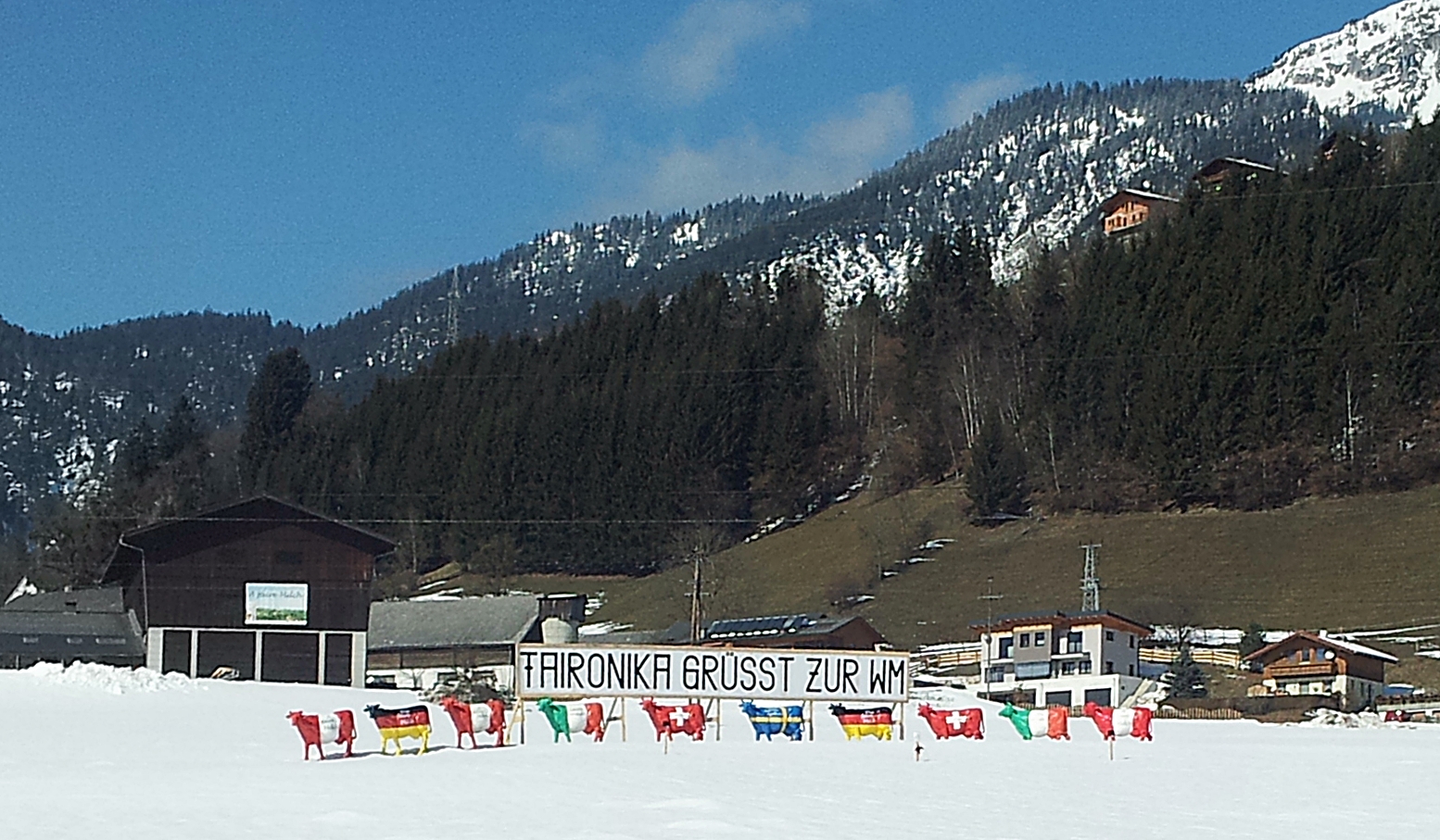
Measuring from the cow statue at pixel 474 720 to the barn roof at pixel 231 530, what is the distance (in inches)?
1267

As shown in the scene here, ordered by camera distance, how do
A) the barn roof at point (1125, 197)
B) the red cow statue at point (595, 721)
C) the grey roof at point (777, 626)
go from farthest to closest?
the barn roof at point (1125, 197), the grey roof at point (777, 626), the red cow statue at point (595, 721)

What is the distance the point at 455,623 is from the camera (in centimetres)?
7569

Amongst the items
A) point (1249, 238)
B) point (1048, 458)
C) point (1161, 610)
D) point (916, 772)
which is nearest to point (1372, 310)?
point (1249, 238)

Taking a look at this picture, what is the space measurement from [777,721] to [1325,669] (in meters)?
35.6

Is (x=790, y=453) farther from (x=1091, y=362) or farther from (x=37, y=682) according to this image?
(x=37, y=682)

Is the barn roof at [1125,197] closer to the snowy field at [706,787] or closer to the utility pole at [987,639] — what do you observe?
the utility pole at [987,639]

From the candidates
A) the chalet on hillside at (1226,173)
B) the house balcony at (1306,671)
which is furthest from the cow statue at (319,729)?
the chalet on hillside at (1226,173)

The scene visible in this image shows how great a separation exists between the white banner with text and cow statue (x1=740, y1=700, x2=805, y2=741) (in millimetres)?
226

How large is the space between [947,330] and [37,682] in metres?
78.3

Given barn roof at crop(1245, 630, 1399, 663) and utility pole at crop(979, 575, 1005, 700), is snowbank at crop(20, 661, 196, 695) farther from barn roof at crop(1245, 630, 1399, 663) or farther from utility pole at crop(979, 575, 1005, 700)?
barn roof at crop(1245, 630, 1399, 663)

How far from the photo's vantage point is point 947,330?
4392 inches

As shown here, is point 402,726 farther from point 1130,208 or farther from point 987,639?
point 1130,208

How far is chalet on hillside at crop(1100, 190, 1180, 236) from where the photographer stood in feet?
445

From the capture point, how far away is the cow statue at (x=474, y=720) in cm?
2494
